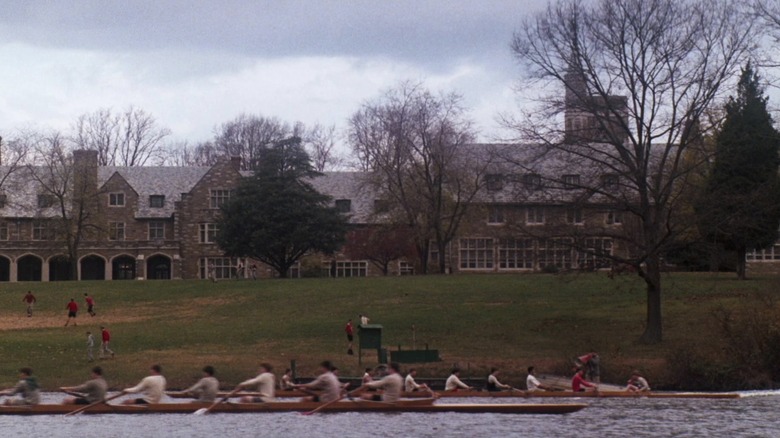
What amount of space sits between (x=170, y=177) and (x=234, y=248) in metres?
23.9

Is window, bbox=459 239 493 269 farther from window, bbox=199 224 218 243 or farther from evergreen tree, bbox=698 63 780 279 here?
evergreen tree, bbox=698 63 780 279

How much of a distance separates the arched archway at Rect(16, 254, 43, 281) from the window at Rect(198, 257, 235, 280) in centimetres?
1370

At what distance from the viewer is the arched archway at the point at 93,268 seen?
93438mm

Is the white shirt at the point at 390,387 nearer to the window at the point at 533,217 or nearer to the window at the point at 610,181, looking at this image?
the window at the point at 610,181

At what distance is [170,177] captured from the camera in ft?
321

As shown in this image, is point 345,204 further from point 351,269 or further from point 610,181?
point 610,181

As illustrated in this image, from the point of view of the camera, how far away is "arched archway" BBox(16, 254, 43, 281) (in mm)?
93000

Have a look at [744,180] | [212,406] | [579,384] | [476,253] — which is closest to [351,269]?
[476,253]

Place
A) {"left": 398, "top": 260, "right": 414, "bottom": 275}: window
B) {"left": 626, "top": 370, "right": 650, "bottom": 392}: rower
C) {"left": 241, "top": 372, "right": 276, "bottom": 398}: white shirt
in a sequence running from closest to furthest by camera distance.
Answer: {"left": 241, "top": 372, "right": 276, "bottom": 398}: white shirt, {"left": 626, "top": 370, "right": 650, "bottom": 392}: rower, {"left": 398, "top": 260, "right": 414, "bottom": 275}: window

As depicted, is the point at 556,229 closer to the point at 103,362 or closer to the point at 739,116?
the point at 739,116

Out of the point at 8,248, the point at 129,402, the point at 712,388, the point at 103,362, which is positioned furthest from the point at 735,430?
the point at 8,248

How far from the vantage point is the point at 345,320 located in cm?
5419

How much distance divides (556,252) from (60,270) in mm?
59407

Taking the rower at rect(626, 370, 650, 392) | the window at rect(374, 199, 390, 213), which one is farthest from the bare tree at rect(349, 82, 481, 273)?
the rower at rect(626, 370, 650, 392)
